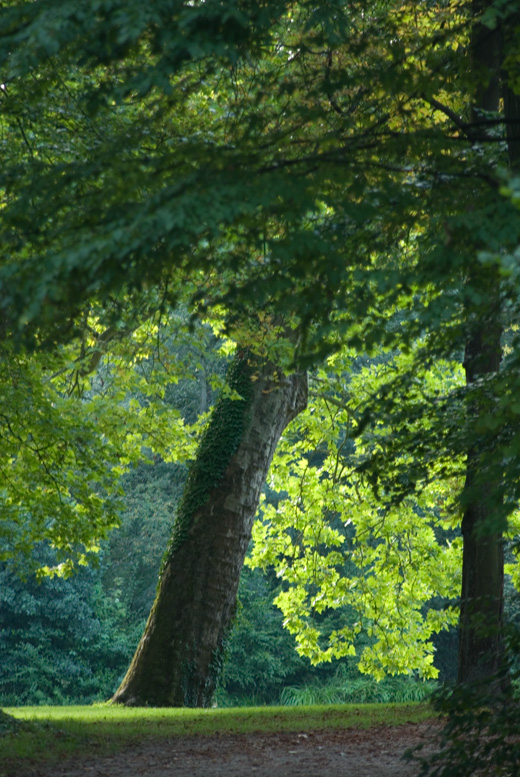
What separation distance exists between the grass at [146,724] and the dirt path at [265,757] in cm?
26

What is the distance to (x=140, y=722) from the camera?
867 centimetres

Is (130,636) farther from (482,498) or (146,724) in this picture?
(482,498)

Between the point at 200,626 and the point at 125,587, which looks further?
the point at 125,587

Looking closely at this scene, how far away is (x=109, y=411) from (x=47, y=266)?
7.94 metres

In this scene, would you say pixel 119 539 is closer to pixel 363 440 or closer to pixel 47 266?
pixel 363 440

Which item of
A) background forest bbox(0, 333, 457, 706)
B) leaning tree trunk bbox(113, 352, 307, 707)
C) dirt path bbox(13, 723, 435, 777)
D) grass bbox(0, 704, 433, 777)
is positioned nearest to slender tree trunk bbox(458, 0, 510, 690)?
dirt path bbox(13, 723, 435, 777)

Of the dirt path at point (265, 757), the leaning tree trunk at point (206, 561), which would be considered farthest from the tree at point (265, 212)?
the leaning tree trunk at point (206, 561)

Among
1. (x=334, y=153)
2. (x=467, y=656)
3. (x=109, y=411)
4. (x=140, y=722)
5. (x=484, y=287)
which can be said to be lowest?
(x=140, y=722)

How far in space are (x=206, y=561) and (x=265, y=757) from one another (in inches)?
150

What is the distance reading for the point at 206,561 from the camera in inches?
423

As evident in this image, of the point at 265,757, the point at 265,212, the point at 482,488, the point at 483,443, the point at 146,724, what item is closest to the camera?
the point at 265,212

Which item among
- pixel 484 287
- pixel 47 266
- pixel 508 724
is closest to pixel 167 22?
pixel 47 266

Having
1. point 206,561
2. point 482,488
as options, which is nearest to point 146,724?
point 206,561

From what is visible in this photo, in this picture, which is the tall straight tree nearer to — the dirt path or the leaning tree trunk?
the dirt path
